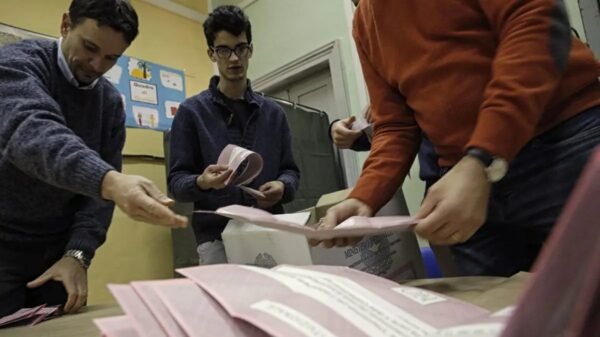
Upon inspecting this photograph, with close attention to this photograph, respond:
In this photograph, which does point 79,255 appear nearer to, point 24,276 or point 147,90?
point 24,276

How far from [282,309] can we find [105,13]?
3.23ft

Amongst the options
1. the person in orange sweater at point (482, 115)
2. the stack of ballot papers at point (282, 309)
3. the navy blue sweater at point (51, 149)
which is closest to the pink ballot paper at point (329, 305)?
the stack of ballot papers at point (282, 309)

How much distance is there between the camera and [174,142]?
53.9 inches

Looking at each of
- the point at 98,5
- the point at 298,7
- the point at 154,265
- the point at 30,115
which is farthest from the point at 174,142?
the point at 298,7

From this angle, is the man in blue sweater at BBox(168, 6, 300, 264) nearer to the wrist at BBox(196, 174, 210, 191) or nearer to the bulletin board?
the wrist at BBox(196, 174, 210, 191)

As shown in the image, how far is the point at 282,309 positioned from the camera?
32cm

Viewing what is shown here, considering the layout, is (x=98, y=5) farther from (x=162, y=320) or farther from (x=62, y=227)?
(x=162, y=320)

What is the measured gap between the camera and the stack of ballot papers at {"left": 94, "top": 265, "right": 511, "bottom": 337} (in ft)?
0.98

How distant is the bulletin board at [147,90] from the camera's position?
2.69m

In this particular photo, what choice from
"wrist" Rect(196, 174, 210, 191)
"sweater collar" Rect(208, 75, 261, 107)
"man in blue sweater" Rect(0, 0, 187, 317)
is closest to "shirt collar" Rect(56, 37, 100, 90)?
"man in blue sweater" Rect(0, 0, 187, 317)

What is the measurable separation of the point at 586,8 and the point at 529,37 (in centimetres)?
137

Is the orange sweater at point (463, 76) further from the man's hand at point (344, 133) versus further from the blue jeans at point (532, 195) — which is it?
the man's hand at point (344, 133)

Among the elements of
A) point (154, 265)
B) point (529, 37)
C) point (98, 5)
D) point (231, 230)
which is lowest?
point (154, 265)

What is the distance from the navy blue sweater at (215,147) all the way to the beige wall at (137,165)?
3.52 ft
